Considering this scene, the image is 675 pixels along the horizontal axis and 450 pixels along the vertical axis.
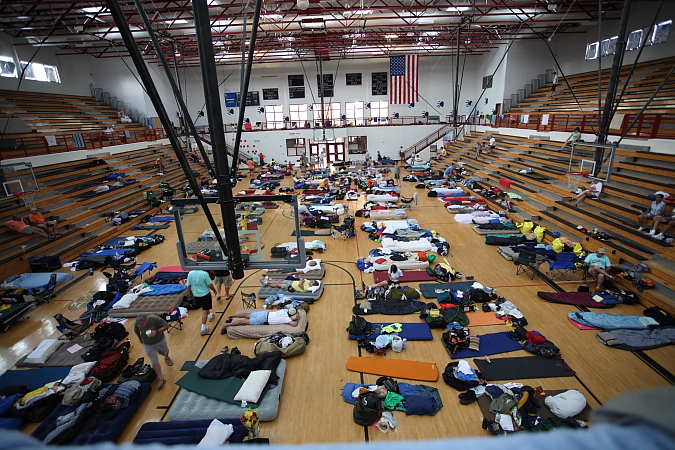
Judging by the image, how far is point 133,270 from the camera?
1055 centimetres

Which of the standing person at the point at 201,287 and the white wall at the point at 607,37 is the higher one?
the white wall at the point at 607,37

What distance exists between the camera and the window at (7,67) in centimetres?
1875

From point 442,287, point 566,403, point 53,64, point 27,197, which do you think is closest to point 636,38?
point 442,287

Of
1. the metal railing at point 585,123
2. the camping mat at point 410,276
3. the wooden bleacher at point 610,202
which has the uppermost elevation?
the metal railing at point 585,123

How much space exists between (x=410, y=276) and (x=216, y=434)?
6.51m

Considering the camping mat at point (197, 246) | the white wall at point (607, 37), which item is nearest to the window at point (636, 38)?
the white wall at point (607, 37)

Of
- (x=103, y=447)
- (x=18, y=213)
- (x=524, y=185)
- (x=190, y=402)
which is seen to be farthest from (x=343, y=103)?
(x=103, y=447)

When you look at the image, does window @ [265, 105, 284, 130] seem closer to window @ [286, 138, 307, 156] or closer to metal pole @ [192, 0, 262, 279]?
window @ [286, 138, 307, 156]

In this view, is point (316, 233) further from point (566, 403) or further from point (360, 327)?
point (566, 403)

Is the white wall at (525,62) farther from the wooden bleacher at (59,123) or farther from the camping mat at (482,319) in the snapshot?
the wooden bleacher at (59,123)

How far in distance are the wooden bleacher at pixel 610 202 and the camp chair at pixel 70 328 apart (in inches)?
530

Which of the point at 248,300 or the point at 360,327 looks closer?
the point at 360,327

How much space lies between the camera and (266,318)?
7.62m

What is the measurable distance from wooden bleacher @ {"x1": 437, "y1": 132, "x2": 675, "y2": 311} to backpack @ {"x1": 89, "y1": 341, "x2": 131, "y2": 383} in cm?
1196
